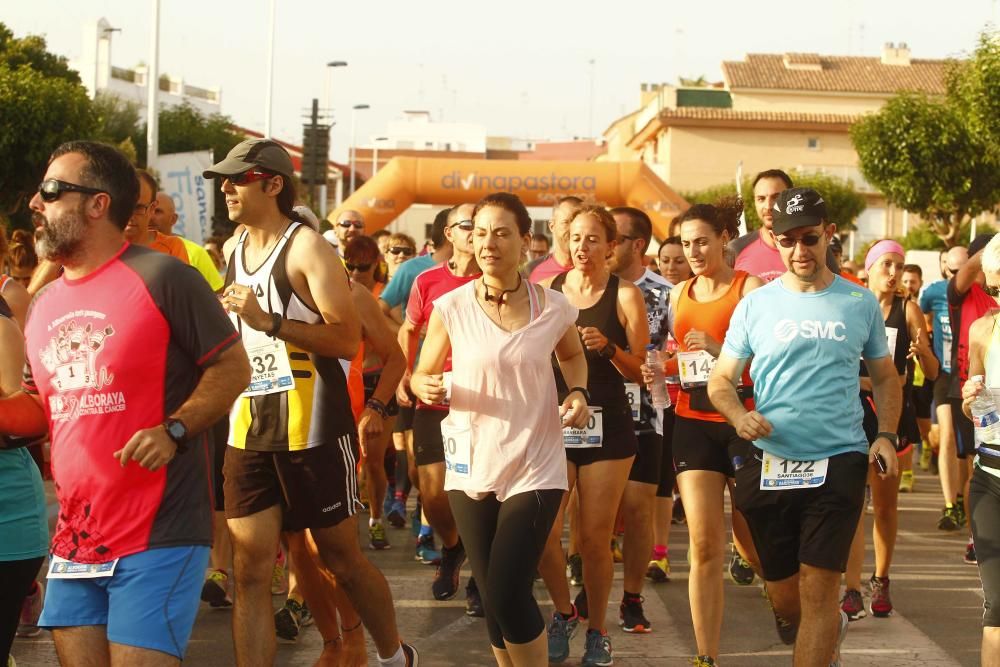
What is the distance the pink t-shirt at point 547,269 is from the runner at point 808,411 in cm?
243

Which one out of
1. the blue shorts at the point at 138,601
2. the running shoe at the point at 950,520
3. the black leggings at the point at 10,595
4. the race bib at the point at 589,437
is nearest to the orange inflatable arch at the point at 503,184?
the running shoe at the point at 950,520

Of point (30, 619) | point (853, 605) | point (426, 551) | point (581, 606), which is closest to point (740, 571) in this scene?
point (853, 605)

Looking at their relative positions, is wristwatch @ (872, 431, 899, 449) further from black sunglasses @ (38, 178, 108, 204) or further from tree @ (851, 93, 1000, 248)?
tree @ (851, 93, 1000, 248)

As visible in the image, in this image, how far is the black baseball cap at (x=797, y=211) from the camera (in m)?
5.61

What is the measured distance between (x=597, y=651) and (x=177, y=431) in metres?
3.19

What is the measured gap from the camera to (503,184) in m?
30.8

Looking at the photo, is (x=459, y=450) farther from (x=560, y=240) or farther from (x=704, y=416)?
(x=560, y=240)

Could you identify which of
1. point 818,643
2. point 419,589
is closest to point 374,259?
point 419,589

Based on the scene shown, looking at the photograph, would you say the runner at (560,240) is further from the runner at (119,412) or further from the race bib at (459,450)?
the runner at (119,412)

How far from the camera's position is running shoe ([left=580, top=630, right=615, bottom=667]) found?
21.4ft

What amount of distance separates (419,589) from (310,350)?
3.29 m

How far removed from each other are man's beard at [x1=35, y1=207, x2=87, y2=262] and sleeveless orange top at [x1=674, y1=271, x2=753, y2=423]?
340 centimetres

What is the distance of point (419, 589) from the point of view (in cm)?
827

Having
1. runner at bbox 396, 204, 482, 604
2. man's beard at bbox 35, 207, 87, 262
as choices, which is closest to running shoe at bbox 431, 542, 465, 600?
runner at bbox 396, 204, 482, 604
